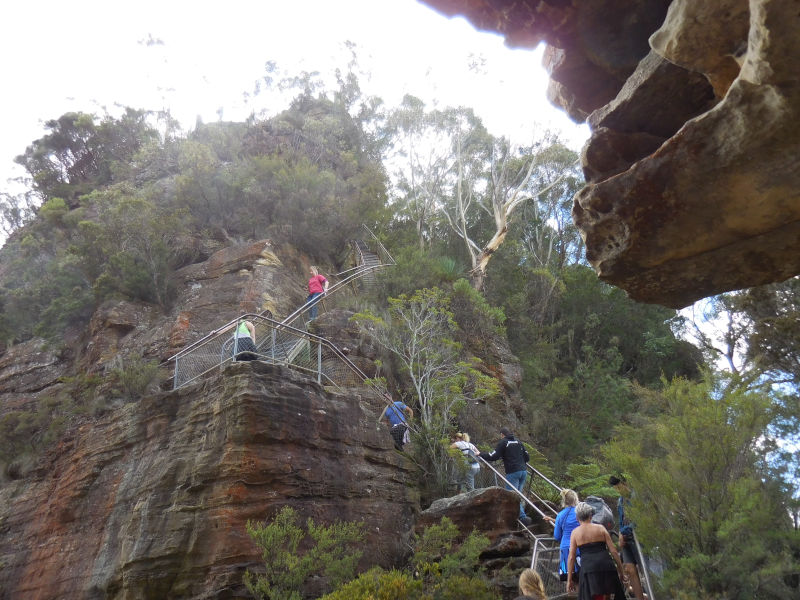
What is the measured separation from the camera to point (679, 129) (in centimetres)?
495

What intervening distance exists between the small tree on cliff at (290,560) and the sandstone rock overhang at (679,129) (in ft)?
16.5

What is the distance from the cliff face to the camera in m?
9.32

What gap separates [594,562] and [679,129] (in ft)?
13.6

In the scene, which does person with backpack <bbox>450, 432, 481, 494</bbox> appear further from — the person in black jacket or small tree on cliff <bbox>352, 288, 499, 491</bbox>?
the person in black jacket

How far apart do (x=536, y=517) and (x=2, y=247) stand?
26.0 m

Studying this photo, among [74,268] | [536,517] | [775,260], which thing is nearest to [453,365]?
[536,517]

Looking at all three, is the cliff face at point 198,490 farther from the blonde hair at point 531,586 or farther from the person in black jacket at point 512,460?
the blonde hair at point 531,586

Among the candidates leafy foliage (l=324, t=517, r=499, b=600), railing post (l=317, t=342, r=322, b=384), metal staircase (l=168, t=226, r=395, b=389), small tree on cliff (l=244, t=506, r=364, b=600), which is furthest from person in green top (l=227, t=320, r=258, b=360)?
leafy foliage (l=324, t=517, r=499, b=600)

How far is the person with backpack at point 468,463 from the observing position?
40.0 feet

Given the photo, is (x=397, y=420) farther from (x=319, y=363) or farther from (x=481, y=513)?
(x=481, y=513)

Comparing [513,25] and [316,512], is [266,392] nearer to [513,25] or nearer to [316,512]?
[316,512]

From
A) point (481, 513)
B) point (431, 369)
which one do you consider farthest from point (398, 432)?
point (481, 513)

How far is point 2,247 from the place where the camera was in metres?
27.9

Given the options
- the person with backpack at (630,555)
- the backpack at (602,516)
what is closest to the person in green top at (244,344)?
the backpack at (602,516)
